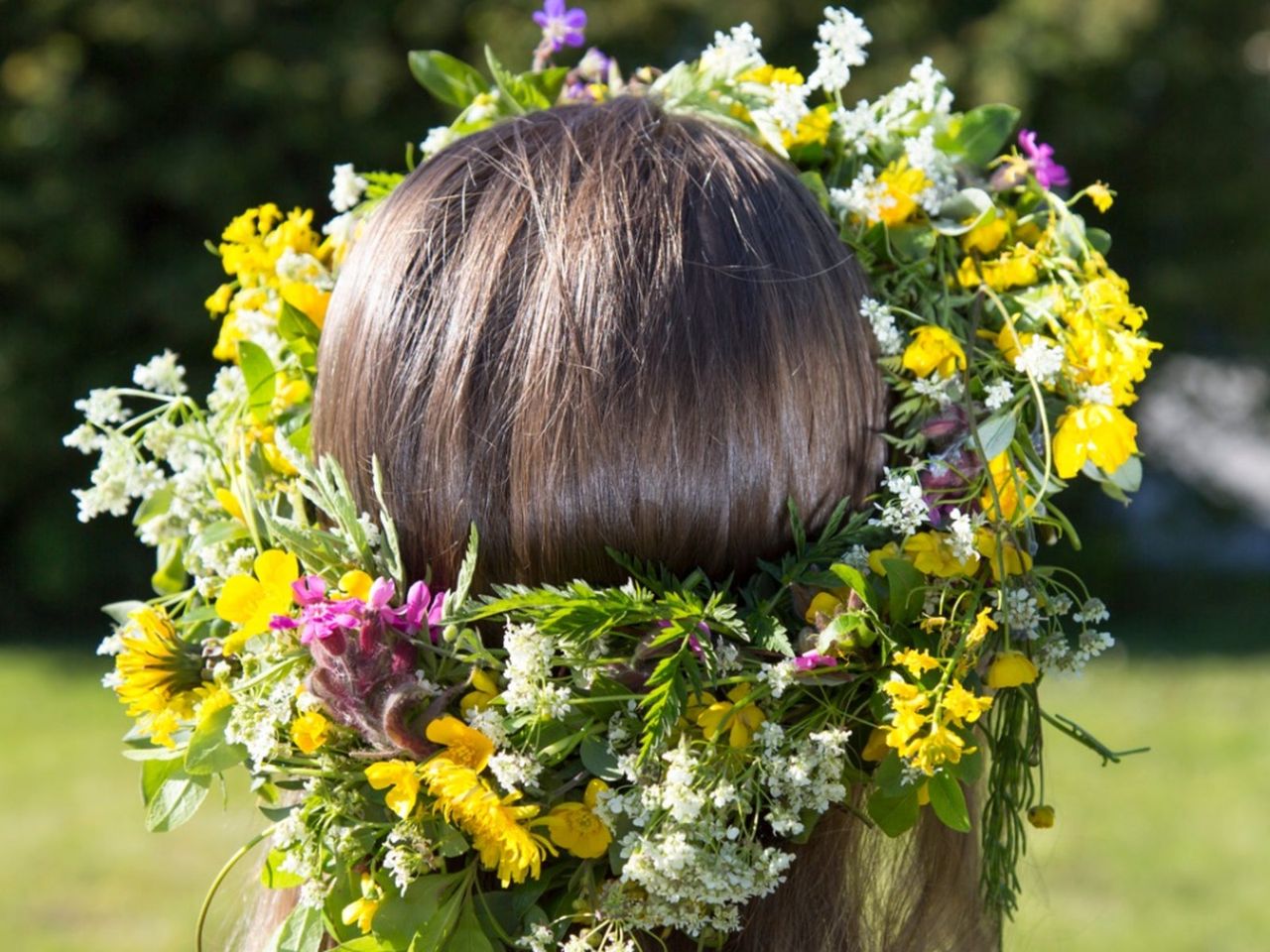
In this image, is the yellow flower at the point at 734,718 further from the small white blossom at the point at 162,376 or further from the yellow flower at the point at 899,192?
the small white blossom at the point at 162,376

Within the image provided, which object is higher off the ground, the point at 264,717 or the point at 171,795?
the point at 264,717

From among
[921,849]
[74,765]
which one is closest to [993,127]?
[921,849]

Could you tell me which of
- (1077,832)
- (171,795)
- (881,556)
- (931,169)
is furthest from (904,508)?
(1077,832)

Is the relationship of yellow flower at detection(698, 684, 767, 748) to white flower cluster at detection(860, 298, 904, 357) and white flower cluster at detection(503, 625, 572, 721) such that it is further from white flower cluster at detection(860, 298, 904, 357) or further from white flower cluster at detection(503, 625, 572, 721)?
white flower cluster at detection(860, 298, 904, 357)

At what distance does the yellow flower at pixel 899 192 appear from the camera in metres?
1.41

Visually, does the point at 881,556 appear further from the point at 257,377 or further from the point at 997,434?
the point at 257,377

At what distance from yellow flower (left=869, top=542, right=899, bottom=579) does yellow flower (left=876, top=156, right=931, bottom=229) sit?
0.39 metres

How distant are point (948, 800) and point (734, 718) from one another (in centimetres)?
21

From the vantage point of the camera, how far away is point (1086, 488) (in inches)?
327

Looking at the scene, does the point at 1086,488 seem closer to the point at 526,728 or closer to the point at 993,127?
the point at 993,127

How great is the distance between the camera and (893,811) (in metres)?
1.20

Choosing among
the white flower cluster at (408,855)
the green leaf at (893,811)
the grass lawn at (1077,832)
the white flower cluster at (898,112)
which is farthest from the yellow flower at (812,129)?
the grass lawn at (1077,832)

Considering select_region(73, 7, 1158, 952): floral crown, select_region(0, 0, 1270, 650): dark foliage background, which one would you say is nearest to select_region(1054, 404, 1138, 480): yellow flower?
select_region(73, 7, 1158, 952): floral crown

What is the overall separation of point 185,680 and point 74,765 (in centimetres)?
502
